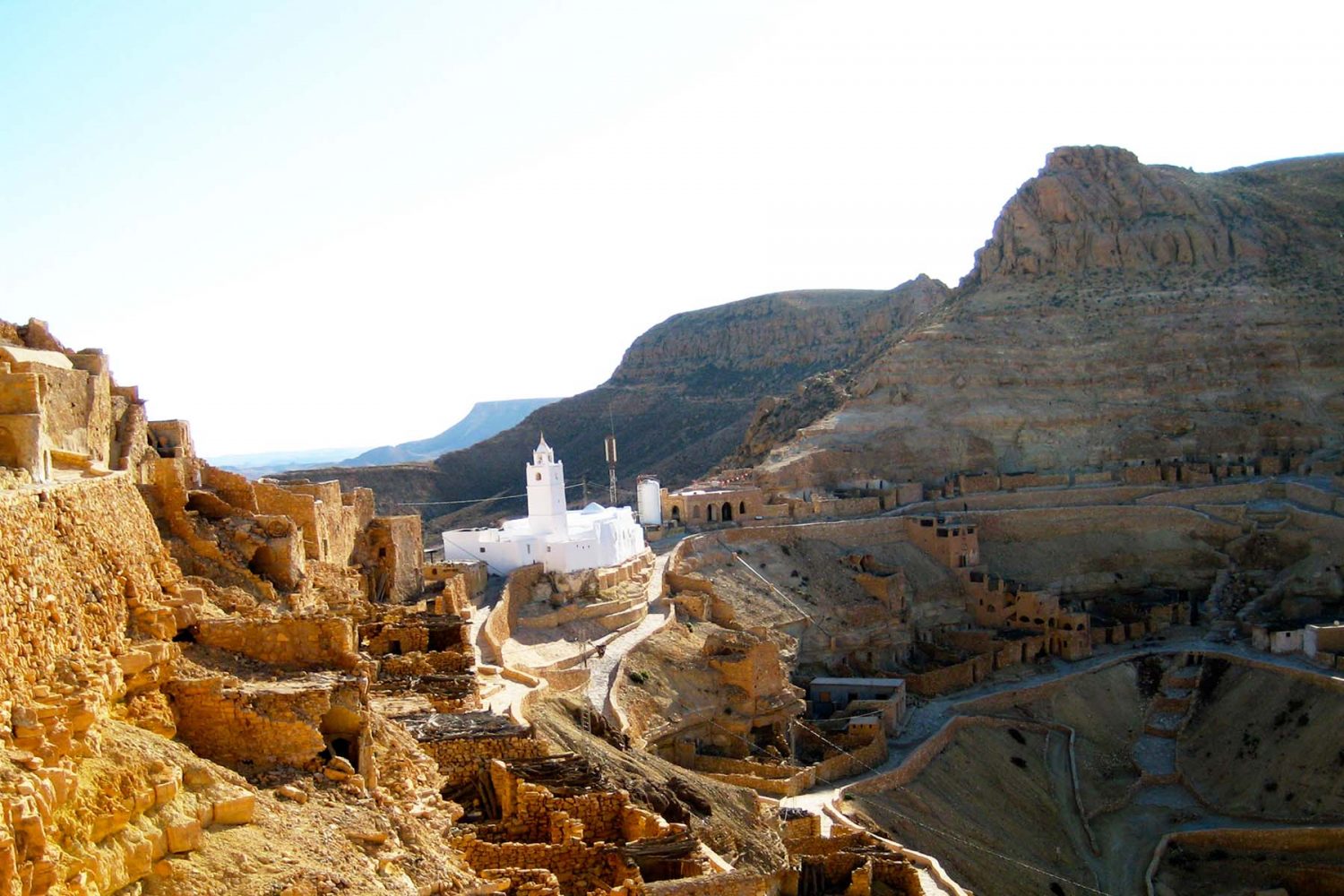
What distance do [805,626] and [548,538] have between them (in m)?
8.68

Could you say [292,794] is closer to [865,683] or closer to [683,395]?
[865,683]

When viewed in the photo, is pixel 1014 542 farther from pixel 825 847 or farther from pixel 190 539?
pixel 190 539

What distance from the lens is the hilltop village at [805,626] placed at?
9375 millimetres

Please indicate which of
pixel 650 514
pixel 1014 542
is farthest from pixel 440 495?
pixel 1014 542

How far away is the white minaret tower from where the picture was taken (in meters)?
38.4

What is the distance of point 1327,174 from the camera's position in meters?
77.4

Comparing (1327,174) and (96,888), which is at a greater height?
(1327,174)

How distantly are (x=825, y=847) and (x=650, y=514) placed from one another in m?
27.8

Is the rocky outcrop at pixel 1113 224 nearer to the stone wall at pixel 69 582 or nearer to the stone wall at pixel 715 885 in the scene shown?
the stone wall at pixel 715 885

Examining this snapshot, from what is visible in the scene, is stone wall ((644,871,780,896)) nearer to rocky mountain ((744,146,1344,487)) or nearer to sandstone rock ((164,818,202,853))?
sandstone rock ((164,818,202,853))

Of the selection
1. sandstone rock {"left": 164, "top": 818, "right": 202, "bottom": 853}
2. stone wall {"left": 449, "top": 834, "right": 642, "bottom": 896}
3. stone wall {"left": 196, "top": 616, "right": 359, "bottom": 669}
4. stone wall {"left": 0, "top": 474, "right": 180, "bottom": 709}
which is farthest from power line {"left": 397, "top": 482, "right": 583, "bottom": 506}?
sandstone rock {"left": 164, "top": 818, "right": 202, "bottom": 853}

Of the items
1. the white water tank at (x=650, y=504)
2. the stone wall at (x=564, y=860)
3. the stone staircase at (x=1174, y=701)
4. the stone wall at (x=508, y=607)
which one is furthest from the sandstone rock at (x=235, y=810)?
the white water tank at (x=650, y=504)

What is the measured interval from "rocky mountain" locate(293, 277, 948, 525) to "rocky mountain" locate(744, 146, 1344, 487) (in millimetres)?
14847

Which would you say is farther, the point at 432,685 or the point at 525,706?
the point at 525,706
